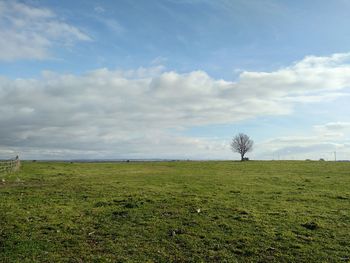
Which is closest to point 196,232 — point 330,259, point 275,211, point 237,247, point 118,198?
point 237,247

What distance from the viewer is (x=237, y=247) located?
14.1 meters

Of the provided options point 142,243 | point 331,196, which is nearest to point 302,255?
point 142,243

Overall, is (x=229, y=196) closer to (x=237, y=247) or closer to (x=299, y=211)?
(x=299, y=211)

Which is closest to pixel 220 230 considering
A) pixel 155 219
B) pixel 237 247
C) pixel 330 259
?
pixel 237 247

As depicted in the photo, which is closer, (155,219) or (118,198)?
(155,219)

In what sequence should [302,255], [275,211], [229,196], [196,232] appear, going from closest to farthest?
[302,255] < [196,232] < [275,211] < [229,196]

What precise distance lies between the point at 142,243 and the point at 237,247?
A: 3623mm

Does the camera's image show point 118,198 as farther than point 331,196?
No

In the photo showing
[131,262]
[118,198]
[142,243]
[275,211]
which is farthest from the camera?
[118,198]

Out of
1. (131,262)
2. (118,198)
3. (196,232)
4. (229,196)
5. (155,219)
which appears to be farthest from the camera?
(229,196)

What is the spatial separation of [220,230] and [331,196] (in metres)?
14.4

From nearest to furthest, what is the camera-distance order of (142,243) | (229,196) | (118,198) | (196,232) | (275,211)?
(142,243)
(196,232)
(275,211)
(118,198)
(229,196)

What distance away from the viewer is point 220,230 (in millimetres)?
16250

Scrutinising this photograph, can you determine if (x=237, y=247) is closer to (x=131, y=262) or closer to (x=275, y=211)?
(x=131, y=262)
